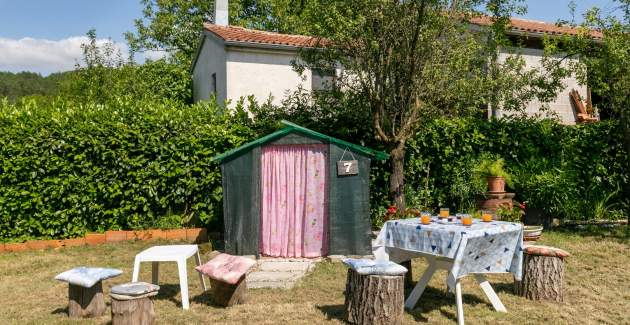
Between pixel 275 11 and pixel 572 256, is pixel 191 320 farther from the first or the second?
pixel 275 11

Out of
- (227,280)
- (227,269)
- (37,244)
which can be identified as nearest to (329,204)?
(227,269)

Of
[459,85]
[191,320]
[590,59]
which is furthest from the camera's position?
[590,59]

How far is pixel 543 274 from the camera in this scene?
6184 mm

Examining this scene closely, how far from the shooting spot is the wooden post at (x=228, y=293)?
6000 millimetres

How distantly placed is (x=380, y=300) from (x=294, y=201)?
3.73 metres

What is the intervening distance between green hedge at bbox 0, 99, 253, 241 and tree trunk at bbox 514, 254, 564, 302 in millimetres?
6083

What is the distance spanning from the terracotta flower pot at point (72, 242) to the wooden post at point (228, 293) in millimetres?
4846

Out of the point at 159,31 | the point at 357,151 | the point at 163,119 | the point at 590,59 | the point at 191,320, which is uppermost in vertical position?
the point at 159,31

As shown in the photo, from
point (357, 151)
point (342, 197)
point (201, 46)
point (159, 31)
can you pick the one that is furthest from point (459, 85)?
point (159, 31)

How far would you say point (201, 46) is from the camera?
62.8 feet

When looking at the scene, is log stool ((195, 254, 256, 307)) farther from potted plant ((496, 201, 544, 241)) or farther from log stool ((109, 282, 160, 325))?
potted plant ((496, 201, 544, 241))

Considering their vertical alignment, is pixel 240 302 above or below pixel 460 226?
below

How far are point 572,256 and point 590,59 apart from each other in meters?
4.45

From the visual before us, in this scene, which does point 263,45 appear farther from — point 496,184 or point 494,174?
point 496,184
